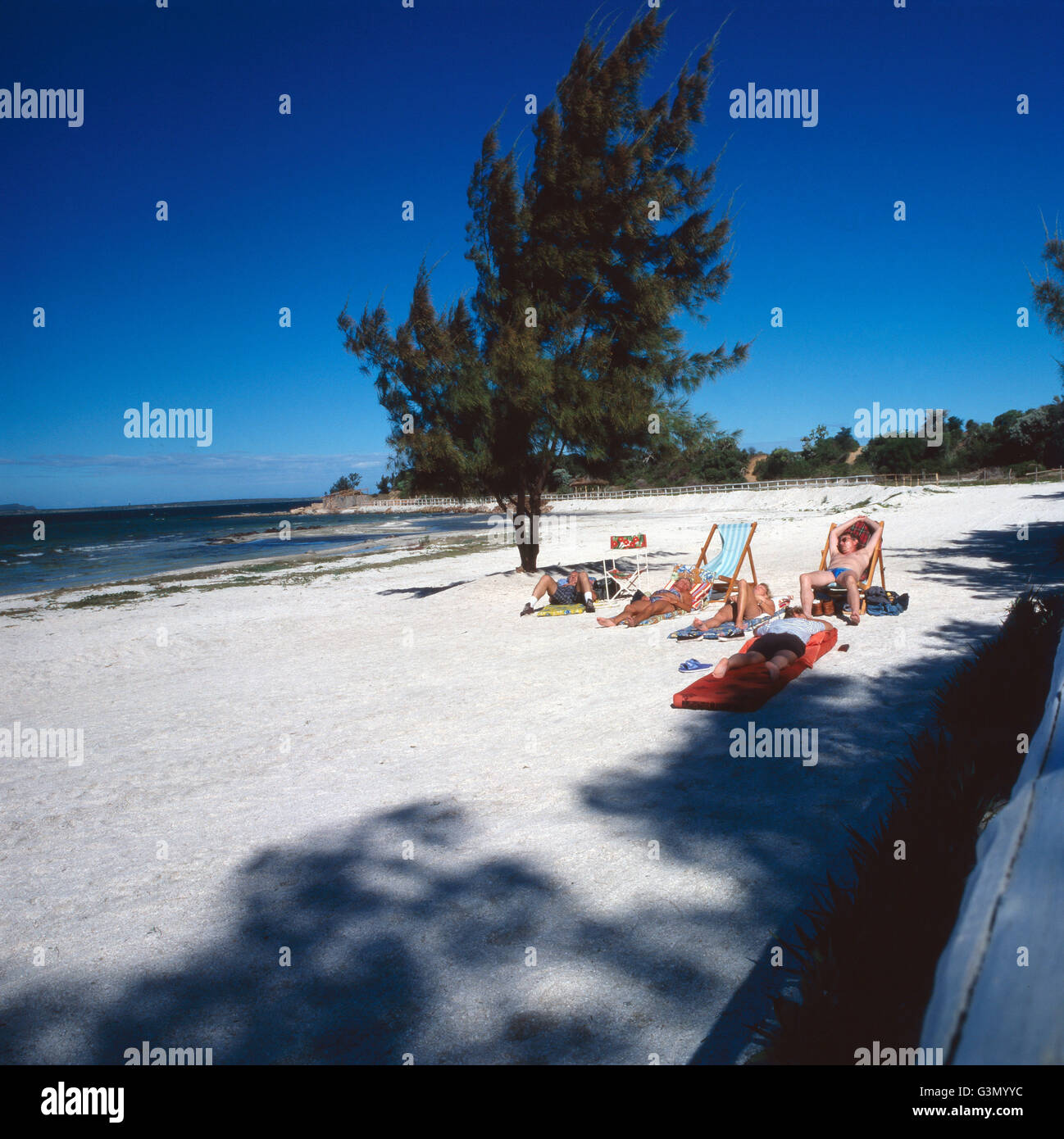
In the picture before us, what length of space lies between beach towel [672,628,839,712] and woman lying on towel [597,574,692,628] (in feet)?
9.18

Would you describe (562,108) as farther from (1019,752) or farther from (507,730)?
(1019,752)

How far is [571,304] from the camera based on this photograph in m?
14.0

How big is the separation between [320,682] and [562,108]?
38.6 feet

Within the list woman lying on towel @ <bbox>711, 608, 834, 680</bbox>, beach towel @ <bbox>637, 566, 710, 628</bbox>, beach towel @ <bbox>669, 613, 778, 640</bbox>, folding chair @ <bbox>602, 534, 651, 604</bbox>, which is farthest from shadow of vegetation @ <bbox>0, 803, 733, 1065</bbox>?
Result: folding chair @ <bbox>602, 534, 651, 604</bbox>

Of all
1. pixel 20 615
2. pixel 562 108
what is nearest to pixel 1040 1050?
pixel 562 108

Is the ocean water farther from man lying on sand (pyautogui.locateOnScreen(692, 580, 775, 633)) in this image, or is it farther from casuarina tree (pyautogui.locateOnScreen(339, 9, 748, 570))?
man lying on sand (pyautogui.locateOnScreen(692, 580, 775, 633))

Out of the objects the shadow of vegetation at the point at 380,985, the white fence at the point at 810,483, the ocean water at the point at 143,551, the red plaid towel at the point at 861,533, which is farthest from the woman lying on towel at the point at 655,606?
the ocean water at the point at 143,551

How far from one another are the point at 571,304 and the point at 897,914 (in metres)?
13.3

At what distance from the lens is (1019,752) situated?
135 inches

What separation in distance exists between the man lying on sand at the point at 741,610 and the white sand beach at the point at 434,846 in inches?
20.4

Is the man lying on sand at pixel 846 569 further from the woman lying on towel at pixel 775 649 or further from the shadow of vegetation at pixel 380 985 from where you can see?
the shadow of vegetation at pixel 380 985

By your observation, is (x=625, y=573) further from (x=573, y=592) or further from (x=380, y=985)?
(x=380, y=985)

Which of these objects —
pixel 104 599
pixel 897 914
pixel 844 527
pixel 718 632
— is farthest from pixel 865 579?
pixel 104 599

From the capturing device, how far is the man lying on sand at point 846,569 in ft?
26.2
